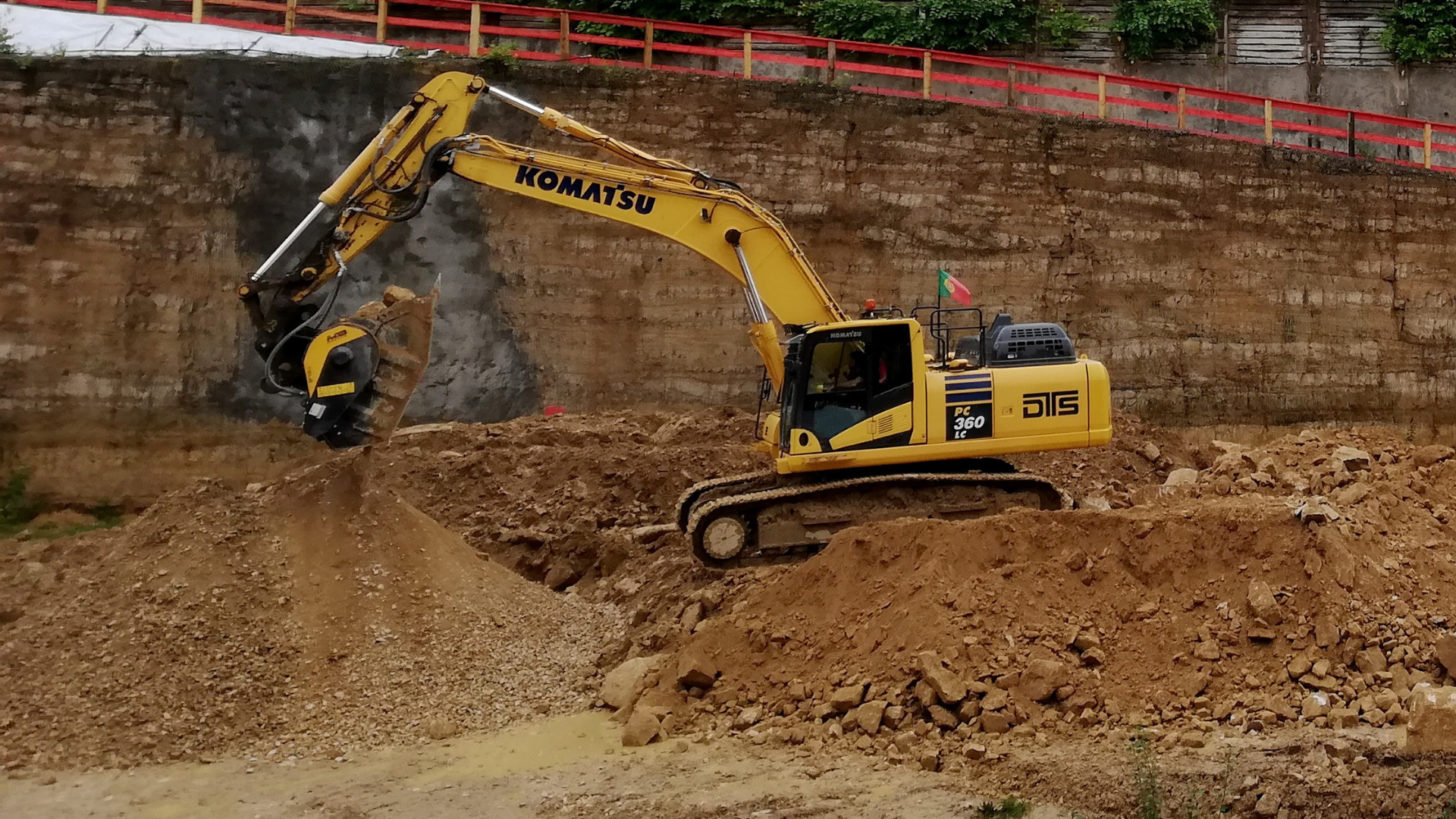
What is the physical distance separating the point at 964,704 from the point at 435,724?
3.38 metres

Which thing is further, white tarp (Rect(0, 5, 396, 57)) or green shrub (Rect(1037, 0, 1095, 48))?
green shrub (Rect(1037, 0, 1095, 48))

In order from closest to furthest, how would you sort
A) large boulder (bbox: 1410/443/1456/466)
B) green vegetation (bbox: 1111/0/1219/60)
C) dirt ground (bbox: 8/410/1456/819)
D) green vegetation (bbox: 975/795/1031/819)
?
green vegetation (bbox: 975/795/1031/819) < dirt ground (bbox: 8/410/1456/819) < large boulder (bbox: 1410/443/1456/466) < green vegetation (bbox: 1111/0/1219/60)

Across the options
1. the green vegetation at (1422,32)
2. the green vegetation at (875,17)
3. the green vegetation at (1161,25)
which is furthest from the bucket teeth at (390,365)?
the green vegetation at (1422,32)

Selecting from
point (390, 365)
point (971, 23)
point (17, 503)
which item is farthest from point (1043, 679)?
point (971, 23)

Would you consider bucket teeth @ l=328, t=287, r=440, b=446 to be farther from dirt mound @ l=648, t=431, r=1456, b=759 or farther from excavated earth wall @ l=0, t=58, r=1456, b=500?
excavated earth wall @ l=0, t=58, r=1456, b=500

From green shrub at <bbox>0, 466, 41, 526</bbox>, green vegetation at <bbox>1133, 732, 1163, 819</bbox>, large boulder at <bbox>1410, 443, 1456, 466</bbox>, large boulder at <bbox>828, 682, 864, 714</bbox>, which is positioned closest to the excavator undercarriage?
large boulder at <bbox>828, 682, 864, 714</bbox>

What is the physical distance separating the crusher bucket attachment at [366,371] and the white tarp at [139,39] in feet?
22.8

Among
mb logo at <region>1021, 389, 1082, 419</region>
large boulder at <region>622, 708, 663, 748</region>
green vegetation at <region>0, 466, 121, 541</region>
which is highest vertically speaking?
mb logo at <region>1021, 389, 1082, 419</region>

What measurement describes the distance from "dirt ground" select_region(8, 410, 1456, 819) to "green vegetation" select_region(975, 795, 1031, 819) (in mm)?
110

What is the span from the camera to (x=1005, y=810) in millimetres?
6238

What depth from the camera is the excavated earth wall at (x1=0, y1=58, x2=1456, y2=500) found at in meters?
14.7

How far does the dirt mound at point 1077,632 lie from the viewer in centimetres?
744

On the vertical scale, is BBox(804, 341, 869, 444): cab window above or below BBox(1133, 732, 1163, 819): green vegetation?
above

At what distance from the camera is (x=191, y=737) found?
26.9 feet
